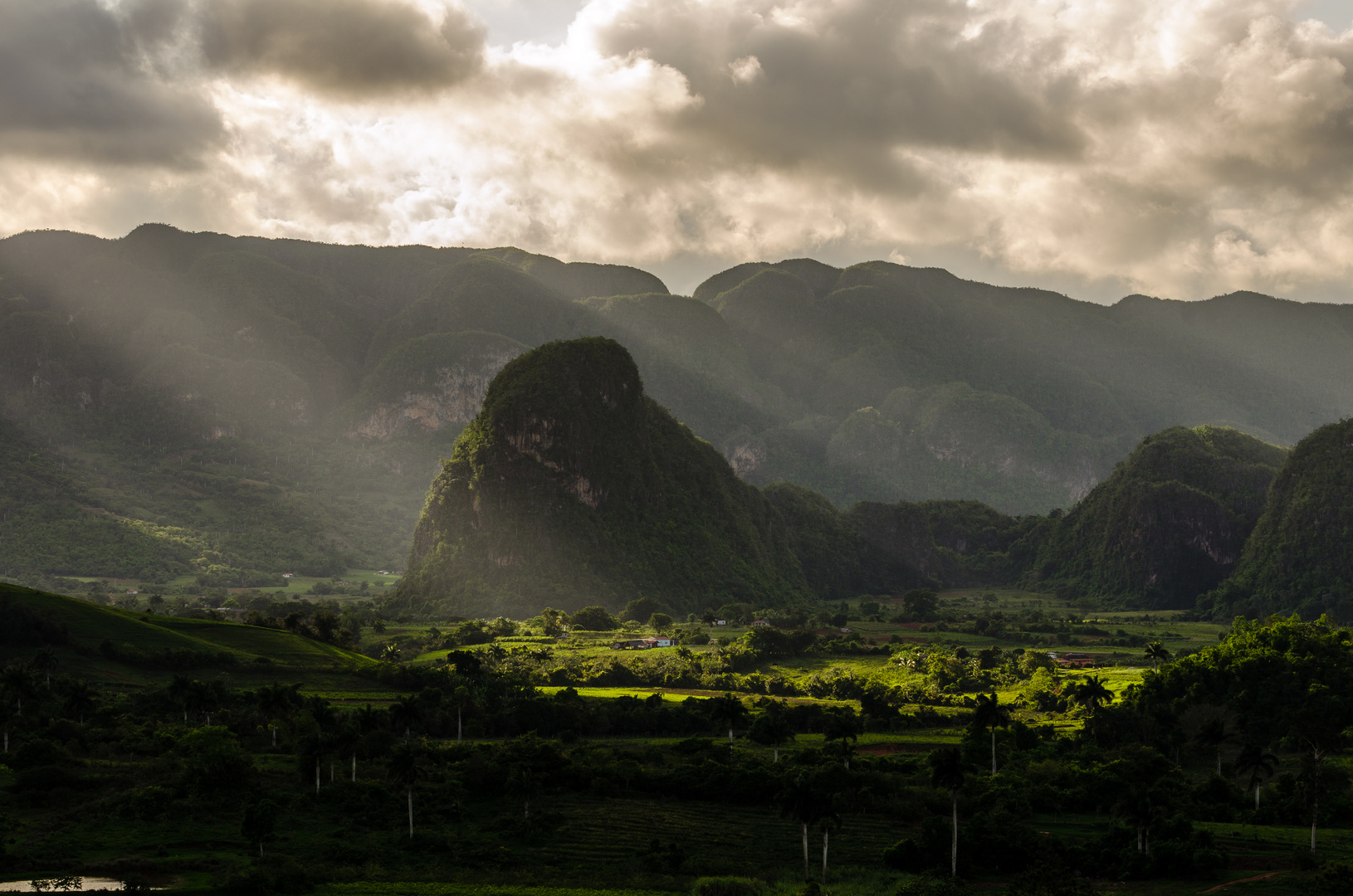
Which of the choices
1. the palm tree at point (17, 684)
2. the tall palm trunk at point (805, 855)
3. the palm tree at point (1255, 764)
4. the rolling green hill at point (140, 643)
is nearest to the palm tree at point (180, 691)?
the palm tree at point (17, 684)

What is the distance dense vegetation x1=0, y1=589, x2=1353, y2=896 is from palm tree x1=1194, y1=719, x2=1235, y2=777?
9.8 inches

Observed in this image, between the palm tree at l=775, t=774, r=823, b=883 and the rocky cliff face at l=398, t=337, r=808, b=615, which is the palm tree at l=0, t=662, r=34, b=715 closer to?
the palm tree at l=775, t=774, r=823, b=883

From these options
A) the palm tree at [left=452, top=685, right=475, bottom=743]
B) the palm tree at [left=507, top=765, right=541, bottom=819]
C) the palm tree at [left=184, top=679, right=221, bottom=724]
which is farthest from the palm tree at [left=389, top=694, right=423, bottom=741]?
the palm tree at [left=184, top=679, right=221, bottom=724]

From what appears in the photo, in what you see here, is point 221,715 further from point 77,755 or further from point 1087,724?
point 1087,724

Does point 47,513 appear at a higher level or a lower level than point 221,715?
higher

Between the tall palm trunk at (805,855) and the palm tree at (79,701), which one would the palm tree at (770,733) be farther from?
the palm tree at (79,701)

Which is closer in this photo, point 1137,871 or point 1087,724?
point 1137,871

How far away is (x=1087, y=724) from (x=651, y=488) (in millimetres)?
80287

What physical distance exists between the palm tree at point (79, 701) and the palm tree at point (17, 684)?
85.3 inches

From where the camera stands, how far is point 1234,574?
131250 millimetres

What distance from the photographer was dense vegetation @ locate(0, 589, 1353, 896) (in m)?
41.7

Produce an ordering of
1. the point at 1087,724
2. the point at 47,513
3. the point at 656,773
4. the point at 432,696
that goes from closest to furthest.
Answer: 1. the point at 656,773
2. the point at 1087,724
3. the point at 432,696
4. the point at 47,513

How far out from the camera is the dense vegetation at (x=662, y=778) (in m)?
41.7

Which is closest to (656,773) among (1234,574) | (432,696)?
(432,696)
